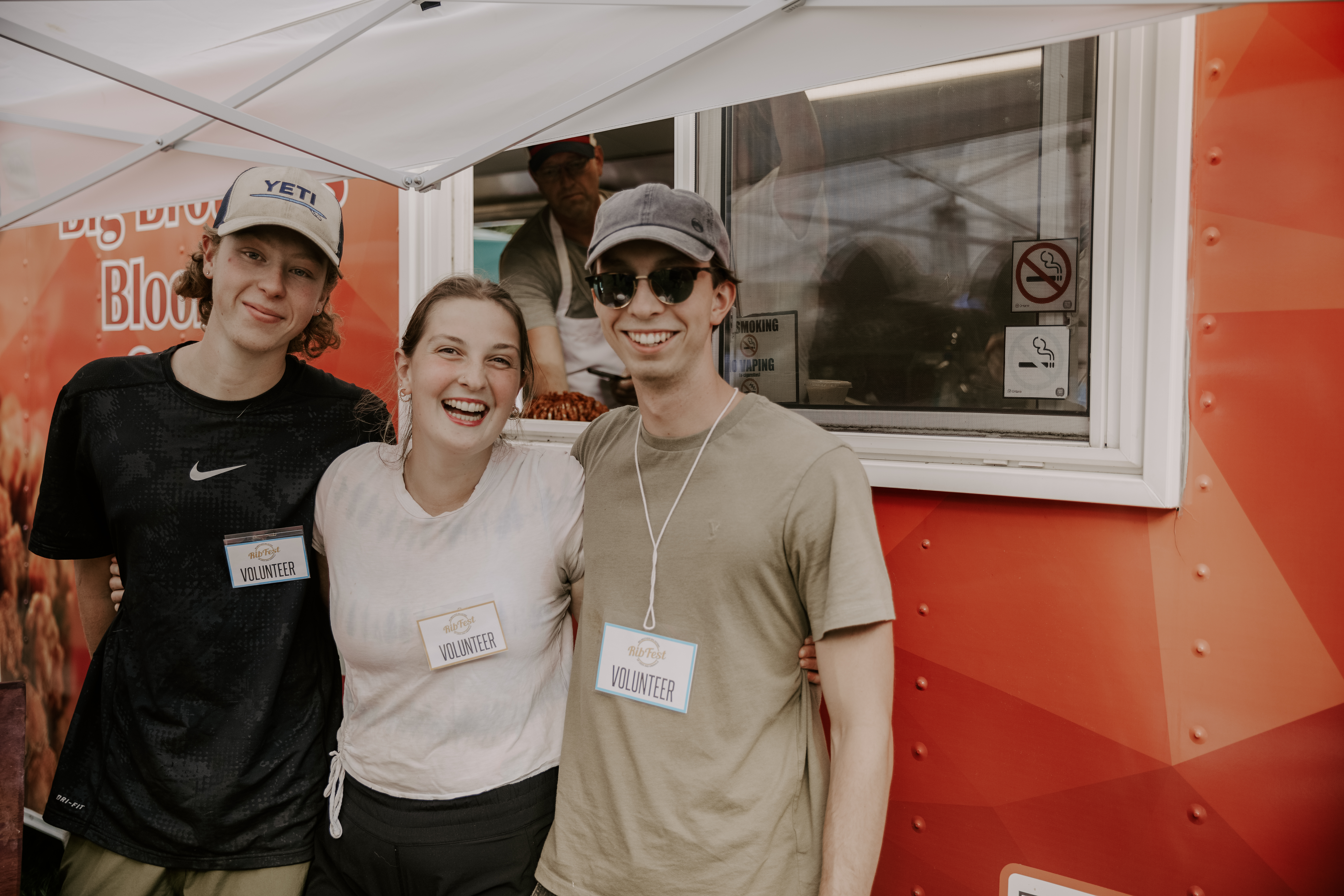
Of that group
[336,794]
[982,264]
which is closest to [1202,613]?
[982,264]

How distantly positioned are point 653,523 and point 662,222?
57 centimetres

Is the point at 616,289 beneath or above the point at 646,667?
above

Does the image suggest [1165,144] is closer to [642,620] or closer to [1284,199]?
[1284,199]

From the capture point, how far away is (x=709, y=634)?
1414mm

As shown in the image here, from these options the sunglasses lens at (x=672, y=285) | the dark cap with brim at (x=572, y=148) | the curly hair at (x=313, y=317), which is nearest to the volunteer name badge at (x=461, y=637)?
the sunglasses lens at (x=672, y=285)

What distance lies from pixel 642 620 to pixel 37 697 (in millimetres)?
4040

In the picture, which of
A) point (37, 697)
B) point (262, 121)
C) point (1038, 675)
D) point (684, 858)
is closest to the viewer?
point (684, 858)

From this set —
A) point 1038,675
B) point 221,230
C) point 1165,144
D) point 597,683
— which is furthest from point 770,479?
point 221,230

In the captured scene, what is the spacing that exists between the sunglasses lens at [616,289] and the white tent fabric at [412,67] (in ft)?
1.31

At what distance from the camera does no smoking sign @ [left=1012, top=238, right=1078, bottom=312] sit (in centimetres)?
175

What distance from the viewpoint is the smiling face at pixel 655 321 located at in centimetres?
148

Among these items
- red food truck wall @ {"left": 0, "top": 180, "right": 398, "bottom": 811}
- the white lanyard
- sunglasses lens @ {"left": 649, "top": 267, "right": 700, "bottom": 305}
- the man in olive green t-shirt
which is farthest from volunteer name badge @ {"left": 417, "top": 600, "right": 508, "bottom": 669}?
red food truck wall @ {"left": 0, "top": 180, "right": 398, "bottom": 811}

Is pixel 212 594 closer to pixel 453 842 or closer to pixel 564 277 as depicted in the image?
pixel 453 842

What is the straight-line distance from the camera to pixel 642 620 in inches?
57.7
